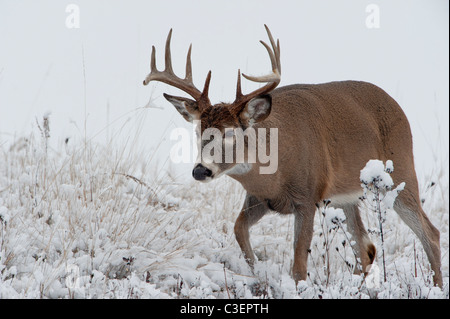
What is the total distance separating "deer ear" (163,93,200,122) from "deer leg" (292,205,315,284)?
3.67ft

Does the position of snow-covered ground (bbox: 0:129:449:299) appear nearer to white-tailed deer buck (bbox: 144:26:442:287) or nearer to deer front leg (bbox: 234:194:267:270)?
deer front leg (bbox: 234:194:267:270)

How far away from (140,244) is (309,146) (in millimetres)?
1557

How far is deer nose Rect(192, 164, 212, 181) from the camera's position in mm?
4909

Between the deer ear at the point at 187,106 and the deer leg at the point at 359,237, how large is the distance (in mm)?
1870

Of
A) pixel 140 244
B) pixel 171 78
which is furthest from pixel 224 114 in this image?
pixel 140 244

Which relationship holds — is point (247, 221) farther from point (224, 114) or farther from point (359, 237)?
point (359, 237)

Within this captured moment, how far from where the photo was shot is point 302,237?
5.24 m

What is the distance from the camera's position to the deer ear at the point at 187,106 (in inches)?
211

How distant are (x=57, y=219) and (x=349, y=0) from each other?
44.2 ft

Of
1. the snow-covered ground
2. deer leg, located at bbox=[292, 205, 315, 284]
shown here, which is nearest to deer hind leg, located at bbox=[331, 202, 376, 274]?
the snow-covered ground

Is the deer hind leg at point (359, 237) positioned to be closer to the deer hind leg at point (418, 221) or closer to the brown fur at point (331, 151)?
the brown fur at point (331, 151)

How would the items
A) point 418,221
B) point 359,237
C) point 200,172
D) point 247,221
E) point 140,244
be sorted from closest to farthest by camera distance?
point 200,172 < point 140,244 < point 247,221 < point 418,221 < point 359,237
